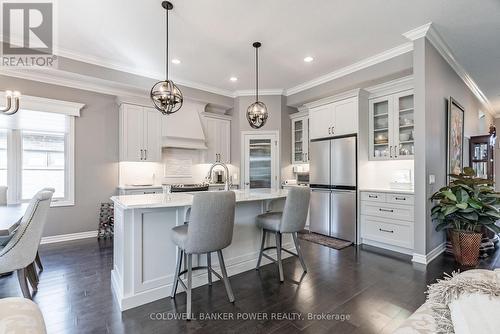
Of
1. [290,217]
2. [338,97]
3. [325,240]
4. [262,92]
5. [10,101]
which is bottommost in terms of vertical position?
[325,240]

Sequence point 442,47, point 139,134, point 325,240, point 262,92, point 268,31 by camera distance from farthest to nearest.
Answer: point 262,92, point 139,134, point 325,240, point 442,47, point 268,31

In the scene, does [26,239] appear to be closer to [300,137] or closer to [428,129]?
[428,129]

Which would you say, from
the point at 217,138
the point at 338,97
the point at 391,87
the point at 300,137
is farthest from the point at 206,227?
the point at 300,137

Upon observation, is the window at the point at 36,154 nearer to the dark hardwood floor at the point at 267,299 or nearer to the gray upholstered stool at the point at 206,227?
the dark hardwood floor at the point at 267,299

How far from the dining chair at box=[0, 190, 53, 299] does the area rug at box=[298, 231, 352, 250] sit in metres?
3.74

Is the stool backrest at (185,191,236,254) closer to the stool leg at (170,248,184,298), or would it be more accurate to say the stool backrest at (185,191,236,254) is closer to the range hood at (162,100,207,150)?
the stool leg at (170,248,184,298)

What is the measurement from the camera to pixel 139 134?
4664 mm

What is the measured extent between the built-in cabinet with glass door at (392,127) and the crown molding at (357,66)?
0.67 m

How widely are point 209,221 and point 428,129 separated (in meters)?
3.13

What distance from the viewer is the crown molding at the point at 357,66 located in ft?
11.7

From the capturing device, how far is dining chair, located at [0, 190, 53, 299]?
203 centimetres

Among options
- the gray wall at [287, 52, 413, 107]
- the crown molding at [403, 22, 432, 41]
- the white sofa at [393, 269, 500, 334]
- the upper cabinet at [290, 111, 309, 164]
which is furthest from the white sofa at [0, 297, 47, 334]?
the upper cabinet at [290, 111, 309, 164]

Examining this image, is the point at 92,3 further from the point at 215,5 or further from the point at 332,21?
the point at 332,21

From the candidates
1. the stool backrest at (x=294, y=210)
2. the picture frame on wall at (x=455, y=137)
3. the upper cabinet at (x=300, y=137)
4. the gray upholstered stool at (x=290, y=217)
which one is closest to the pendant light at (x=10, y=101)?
the gray upholstered stool at (x=290, y=217)
